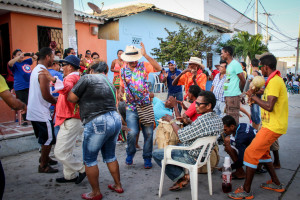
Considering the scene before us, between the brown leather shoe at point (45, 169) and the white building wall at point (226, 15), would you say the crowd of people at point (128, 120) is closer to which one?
the brown leather shoe at point (45, 169)

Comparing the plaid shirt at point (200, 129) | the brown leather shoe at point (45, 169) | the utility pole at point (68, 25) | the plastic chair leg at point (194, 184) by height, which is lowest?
the brown leather shoe at point (45, 169)

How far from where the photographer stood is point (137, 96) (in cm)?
417

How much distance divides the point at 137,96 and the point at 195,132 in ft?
4.73

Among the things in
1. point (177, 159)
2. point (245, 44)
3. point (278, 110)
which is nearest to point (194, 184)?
point (177, 159)

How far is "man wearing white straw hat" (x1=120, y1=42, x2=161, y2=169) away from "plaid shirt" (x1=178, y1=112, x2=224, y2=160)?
3.98 feet

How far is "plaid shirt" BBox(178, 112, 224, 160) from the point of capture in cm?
302

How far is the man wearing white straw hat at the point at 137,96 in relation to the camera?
13.7ft

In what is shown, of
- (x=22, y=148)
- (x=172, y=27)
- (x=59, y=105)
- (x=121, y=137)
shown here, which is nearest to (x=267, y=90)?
(x=59, y=105)

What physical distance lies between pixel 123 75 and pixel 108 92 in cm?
111

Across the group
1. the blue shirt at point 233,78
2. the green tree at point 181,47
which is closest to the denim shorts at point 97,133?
the blue shirt at point 233,78

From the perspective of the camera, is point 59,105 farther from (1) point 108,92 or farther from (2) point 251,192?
(2) point 251,192

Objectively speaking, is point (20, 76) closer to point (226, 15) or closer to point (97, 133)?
point (97, 133)

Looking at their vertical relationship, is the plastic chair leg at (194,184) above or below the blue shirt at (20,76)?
below

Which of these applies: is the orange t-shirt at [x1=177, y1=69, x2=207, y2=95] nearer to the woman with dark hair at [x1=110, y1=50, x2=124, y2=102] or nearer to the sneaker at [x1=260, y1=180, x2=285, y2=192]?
the woman with dark hair at [x1=110, y1=50, x2=124, y2=102]
